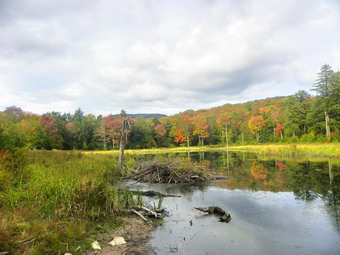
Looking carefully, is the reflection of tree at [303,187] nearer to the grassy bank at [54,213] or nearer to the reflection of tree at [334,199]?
the reflection of tree at [334,199]

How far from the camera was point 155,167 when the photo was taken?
47.3 ft

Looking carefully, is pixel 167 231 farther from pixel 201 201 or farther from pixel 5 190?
pixel 5 190

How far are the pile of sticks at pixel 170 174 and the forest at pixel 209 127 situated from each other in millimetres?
23703

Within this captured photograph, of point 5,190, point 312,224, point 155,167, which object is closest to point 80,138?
point 155,167

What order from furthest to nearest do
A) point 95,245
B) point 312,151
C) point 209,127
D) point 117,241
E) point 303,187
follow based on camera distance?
point 209,127 < point 312,151 < point 303,187 < point 117,241 < point 95,245

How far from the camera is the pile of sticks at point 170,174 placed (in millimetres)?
13952

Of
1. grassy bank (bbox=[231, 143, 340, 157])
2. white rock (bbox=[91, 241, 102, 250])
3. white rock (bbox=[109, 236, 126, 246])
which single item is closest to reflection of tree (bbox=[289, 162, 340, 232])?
white rock (bbox=[109, 236, 126, 246])

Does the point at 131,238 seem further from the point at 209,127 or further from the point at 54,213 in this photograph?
the point at 209,127

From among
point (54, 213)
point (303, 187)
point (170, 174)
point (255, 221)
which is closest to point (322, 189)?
point (303, 187)

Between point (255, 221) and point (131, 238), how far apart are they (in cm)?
398

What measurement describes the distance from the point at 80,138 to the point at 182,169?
171ft

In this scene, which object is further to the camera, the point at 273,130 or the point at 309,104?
the point at 273,130

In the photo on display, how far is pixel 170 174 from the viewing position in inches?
551

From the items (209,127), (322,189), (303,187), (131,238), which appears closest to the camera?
(131,238)
